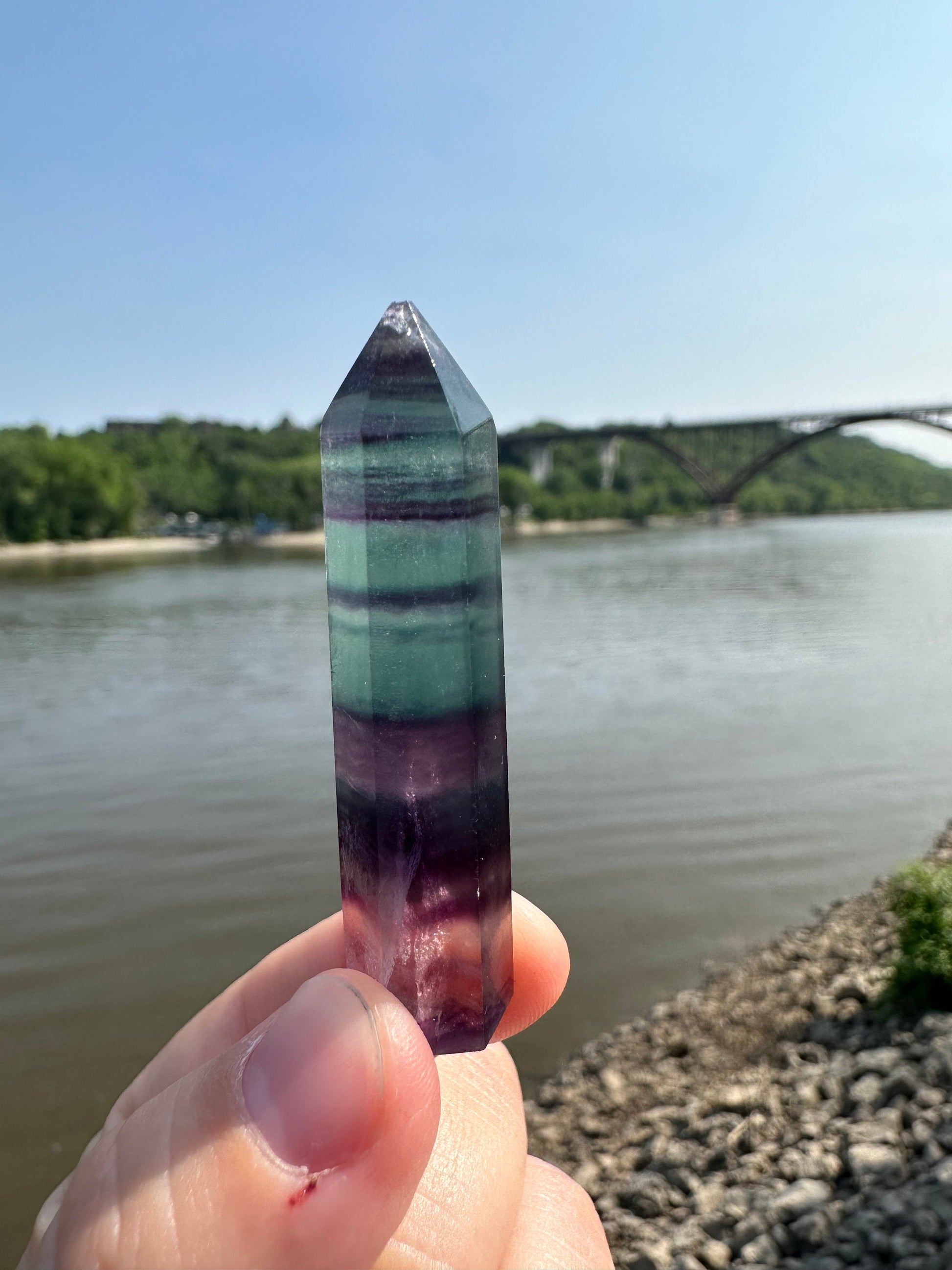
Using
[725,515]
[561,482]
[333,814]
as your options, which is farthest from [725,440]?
[333,814]

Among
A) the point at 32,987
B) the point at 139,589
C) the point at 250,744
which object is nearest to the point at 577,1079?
the point at 32,987

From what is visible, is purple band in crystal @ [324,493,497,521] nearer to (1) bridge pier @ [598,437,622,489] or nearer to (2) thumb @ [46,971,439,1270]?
(2) thumb @ [46,971,439,1270]

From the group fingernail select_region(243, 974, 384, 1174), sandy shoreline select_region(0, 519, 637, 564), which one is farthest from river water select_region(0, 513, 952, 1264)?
sandy shoreline select_region(0, 519, 637, 564)

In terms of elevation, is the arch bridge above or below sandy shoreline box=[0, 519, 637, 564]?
above

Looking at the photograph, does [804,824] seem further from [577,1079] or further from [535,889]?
[577,1079]

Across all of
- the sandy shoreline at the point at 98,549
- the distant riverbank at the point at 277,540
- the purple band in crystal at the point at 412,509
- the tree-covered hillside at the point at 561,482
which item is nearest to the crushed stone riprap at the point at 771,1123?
the purple band in crystal at the point at 412,509

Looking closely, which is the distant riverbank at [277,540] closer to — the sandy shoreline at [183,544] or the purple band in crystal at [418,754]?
the sandy shoreline at [183,544]
